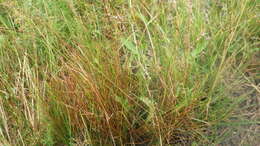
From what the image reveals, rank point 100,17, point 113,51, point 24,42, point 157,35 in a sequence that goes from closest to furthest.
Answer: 1. point 113,51
2. point 157,35
3. point 24,42
4. point 100,17

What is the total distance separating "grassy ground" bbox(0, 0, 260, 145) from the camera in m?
1.35

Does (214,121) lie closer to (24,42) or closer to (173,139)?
(173,139)

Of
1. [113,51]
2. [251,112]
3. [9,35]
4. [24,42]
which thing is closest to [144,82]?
[113,51]

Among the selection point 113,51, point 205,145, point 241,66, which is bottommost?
point 205,145

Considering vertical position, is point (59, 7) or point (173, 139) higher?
point (59, 7)

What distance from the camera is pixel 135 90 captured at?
1447 mm

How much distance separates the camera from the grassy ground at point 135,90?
4.42 feet

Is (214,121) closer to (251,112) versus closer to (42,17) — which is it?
(251,112)

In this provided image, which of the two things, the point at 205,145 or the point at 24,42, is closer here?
the point at 205,145

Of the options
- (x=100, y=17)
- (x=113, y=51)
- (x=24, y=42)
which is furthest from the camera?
(x=100, y=17)

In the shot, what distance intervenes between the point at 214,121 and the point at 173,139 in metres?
0.17

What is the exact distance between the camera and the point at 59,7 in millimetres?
1839

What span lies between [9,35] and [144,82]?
705 millimetres

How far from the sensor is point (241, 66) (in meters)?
1.62
